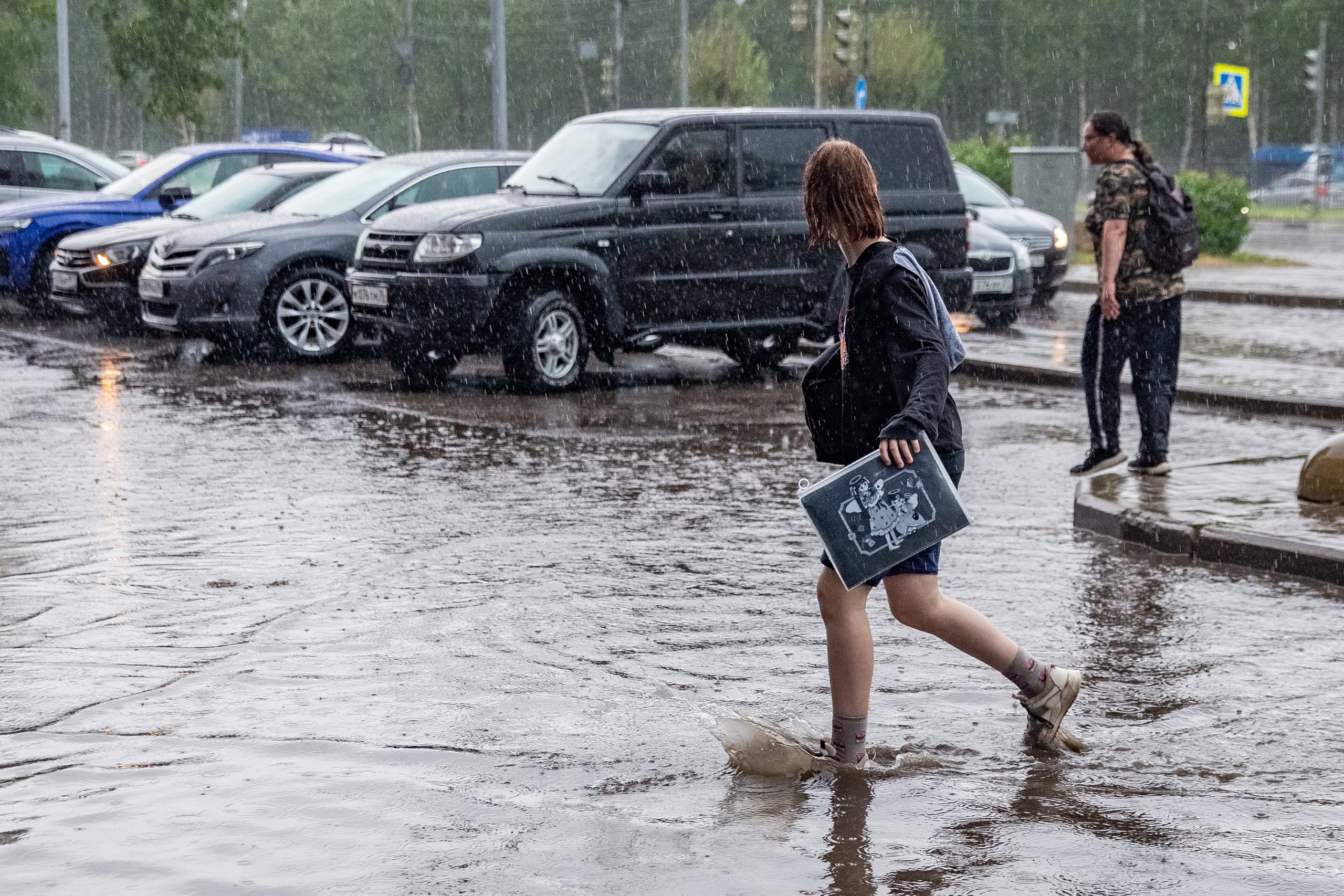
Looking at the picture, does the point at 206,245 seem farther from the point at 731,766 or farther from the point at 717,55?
the point at 717,55

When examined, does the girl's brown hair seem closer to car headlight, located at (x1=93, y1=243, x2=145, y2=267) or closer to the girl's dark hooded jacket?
the girl's dark hooded jacket

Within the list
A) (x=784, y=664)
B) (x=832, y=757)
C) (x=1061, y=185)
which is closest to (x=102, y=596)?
(x=784, y=664)

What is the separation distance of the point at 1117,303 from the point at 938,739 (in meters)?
4.81

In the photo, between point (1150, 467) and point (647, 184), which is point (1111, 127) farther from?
point (647, 184)

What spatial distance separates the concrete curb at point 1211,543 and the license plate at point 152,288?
930 centimetres

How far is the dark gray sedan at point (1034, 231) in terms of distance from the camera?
2030 centimetres

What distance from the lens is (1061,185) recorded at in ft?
82.6

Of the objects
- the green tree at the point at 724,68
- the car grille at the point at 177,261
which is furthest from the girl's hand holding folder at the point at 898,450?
the green tree at the point at 724,68

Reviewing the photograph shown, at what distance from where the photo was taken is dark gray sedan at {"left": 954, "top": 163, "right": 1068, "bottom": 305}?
20.3 m

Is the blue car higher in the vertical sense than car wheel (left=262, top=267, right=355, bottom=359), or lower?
higher

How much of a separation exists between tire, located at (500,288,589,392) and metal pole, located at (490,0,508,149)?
11.3m

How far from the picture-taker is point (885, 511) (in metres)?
4.60

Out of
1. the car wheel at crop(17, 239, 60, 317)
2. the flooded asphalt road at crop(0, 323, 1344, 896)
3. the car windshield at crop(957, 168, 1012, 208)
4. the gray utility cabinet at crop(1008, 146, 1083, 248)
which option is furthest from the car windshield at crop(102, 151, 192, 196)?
the gray utility cabinet at crop(1008, 146, 1083, 248)

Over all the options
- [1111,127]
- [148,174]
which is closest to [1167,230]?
[1111,127]
